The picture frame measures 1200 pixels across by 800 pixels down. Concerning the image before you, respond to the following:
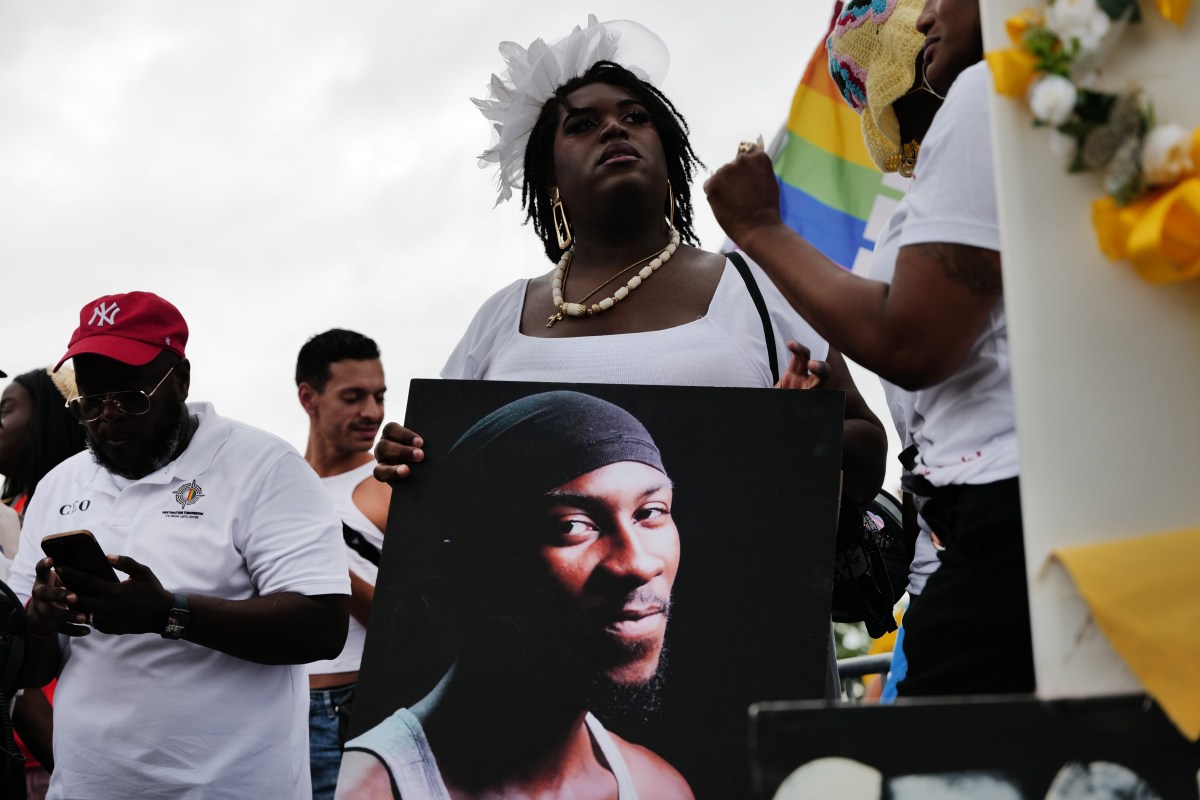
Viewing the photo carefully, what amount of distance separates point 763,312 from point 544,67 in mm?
939

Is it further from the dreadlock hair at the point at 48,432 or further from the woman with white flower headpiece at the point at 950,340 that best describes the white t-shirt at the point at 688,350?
the dreadlock hair at the point at 48,432

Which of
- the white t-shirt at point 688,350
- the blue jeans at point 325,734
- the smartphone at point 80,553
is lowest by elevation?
the blue jeans at point 325,734

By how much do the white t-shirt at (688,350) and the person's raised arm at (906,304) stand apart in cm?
80

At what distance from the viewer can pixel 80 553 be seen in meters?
3.09

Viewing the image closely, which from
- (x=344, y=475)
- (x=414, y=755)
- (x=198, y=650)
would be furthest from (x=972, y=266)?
(x=344, y=475)

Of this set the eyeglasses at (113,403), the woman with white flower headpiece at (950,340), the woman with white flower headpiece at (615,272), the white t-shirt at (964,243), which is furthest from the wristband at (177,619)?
the white t-shirt at (964,243)

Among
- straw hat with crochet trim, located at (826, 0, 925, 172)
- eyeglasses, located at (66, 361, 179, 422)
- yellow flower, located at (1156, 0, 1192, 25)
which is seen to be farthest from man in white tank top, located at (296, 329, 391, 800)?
yellow flower, located at (1156, 0, 1192, 25)

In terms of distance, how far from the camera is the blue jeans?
4.38 meters

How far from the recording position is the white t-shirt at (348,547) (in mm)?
4559

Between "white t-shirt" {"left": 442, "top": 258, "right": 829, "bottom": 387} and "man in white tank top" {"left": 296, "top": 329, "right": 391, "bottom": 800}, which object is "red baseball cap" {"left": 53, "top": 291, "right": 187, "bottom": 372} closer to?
"man in white tank top" {"left": 296, "top": 329, "right": 391, "bottom": 800}

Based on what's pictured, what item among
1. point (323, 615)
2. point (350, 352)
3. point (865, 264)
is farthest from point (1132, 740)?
point (865, 264)

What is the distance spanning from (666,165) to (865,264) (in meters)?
3.26

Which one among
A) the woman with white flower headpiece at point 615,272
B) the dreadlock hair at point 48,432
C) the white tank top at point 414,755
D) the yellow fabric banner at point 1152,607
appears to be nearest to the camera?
the yellow fabric banner at point 1152,607

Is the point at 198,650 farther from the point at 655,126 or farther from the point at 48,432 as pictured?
the point at 48,432
